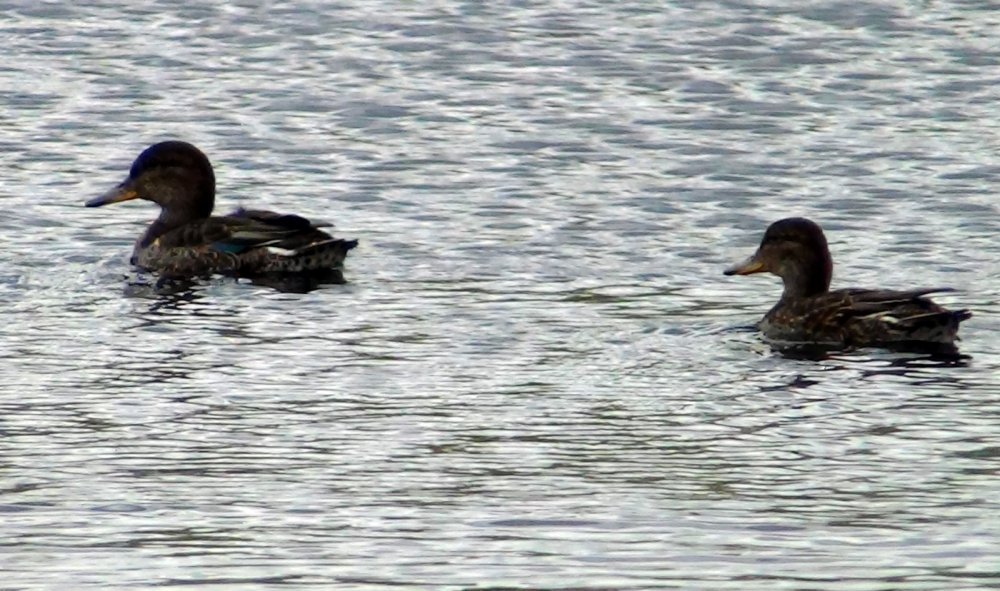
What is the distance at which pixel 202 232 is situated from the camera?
14547 mm

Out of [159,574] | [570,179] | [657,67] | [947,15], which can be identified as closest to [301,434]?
[159,574]

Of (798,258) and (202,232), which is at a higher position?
(798,258)

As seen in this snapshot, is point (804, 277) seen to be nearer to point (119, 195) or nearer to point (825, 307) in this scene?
point (825, 307)

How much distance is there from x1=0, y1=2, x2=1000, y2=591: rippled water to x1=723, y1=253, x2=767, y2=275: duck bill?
0.17m

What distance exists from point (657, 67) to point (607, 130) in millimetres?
1920

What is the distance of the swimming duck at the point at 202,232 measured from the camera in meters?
13.9

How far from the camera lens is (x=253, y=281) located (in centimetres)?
1398

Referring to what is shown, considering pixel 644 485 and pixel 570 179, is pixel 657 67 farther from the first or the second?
pixel 644 485

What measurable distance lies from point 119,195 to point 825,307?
15.7 feet

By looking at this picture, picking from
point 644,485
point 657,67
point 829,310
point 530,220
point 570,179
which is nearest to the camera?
point 644,485

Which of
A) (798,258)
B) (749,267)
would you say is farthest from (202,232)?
(798,258)

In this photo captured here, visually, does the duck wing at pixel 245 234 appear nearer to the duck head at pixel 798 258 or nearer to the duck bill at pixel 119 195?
the duck bill at pixel 119 195

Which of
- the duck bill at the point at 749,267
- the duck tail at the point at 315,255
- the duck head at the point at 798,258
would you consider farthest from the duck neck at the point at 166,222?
the duck head at the point at 798,258

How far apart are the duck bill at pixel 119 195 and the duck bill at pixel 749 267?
3914 mm
